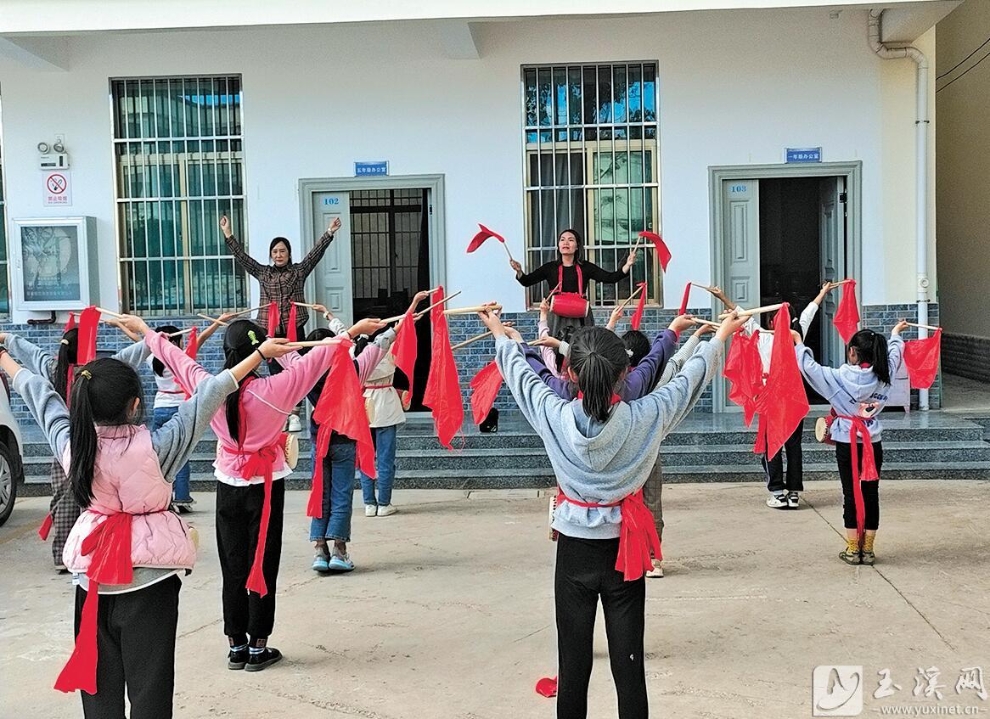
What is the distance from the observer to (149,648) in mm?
3312

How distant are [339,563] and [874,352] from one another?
10.8 ft

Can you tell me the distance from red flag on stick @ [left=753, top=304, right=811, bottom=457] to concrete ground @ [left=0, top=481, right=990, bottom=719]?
965 mm

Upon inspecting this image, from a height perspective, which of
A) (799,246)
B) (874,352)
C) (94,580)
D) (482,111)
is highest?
(482,111)

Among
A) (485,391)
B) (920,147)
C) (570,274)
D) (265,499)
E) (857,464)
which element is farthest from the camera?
(920,147)

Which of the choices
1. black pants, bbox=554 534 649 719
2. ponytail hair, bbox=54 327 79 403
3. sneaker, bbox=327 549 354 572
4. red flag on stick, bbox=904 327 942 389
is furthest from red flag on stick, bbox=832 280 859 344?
ponytail hair, bbox=54 327 79 403

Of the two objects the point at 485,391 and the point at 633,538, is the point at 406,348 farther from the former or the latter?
the point at 633,538

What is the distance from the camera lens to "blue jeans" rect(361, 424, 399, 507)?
304 inches

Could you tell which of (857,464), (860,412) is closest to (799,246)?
(860,412)

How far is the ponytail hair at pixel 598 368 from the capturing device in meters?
3.31

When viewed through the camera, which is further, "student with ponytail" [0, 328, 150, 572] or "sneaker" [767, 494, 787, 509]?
"sneaker" [767, 494, 787, 509]

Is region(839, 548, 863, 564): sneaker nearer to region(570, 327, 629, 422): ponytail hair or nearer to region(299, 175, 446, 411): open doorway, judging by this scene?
region(570, 327, 629, 422): ponytail hair

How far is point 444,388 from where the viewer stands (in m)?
5.20

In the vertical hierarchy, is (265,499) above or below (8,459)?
above

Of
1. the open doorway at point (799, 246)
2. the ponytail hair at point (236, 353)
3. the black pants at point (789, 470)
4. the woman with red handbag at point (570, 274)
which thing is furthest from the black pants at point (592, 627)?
the open doorway at point (799, 246)
